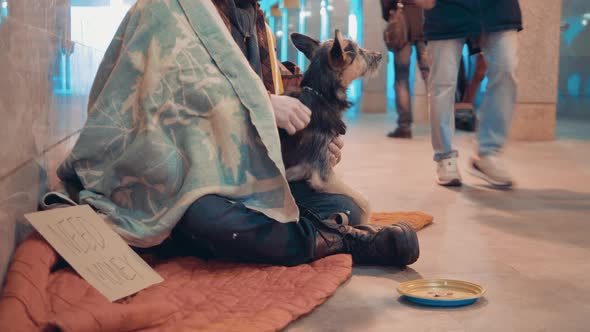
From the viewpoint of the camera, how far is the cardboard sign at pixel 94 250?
2.22 m

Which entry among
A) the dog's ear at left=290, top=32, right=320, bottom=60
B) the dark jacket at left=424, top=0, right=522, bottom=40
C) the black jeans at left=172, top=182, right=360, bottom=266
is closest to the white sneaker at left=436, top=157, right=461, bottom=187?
the dark jacket at left=424, top=0, right=522, bottom=40

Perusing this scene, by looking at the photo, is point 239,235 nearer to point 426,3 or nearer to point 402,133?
point 426,3

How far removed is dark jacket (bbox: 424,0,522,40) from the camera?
14.8ft

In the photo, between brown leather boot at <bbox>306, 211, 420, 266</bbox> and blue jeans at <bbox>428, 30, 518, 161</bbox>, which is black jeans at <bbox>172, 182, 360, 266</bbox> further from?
blue jeans at <bbox>428, 30, 518, 161</bbox>

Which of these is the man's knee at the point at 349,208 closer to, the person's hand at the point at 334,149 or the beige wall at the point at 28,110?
the person's hand at the point at 334,149

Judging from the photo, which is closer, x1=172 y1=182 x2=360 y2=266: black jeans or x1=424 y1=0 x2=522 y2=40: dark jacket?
x1=172 y1=182 x2=360 y2=266: black jeans

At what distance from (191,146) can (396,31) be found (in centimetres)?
557

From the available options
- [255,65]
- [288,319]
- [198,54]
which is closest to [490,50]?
[255,65]

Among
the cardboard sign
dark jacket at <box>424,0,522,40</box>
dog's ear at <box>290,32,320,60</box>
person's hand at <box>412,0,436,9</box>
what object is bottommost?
Answer: the cardboard sign

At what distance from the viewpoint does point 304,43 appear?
139 inches

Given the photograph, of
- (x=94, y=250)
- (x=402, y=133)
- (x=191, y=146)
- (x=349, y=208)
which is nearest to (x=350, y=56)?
(x=349, y=208)

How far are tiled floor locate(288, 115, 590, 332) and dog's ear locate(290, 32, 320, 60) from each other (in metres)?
0.99

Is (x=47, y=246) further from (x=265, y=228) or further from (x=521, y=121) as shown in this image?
(x=521, y=121)

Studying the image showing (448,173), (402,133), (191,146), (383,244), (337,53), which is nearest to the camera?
(191,146)
